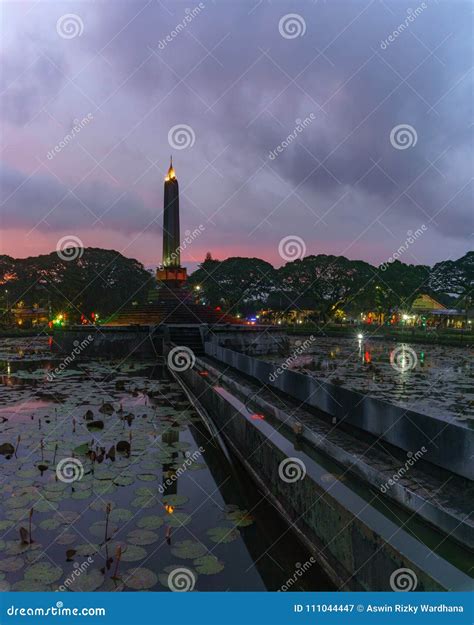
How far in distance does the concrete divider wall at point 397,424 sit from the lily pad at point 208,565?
2.63 meters

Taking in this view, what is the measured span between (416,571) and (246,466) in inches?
165

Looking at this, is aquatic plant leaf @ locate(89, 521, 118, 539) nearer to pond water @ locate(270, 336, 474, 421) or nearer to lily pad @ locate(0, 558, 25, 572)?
lily pad @ locate(0, 558, 25, 572)

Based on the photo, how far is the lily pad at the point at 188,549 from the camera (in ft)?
13.5

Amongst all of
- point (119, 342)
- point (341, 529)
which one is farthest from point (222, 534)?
point (119, 342)

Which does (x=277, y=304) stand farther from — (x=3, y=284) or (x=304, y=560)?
(x=304, y=560)

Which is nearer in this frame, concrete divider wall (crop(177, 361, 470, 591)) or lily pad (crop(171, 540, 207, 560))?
concrete divider wall (crop(177, 361, 470, 591))

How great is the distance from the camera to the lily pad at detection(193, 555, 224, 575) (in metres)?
3.88

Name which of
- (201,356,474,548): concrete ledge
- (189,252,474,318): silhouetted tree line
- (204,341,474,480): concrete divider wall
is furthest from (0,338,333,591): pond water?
(189,252,474,318): silhouetted tree line

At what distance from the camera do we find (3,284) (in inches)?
2148

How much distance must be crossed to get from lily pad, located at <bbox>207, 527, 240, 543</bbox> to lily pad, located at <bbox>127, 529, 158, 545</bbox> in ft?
1.96

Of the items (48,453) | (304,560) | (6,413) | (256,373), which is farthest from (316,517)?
(6,413)

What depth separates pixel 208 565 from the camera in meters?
3.96

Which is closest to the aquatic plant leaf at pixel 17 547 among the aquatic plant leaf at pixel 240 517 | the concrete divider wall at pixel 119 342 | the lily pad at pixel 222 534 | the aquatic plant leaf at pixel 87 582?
the aquatic plant leaf at pixel 87 582
